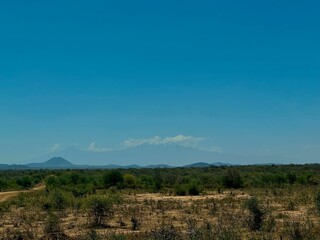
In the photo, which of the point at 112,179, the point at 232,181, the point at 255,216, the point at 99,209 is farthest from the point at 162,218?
the point at 112,179

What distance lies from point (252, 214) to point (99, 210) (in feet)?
24.9

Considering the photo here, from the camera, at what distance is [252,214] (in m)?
20.3

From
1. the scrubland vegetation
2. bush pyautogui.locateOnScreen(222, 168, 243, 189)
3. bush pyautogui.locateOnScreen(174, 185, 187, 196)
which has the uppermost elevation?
bush pyautogui.locateOnScreen(222, 168, 243, 189)

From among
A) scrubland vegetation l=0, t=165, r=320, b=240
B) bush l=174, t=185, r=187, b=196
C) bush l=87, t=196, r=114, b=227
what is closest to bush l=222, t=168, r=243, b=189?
scrubland vegetation l=0, t=165, r=320, b=240

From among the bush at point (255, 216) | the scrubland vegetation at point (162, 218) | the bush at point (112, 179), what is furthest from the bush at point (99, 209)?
the bush at point (112, 179)

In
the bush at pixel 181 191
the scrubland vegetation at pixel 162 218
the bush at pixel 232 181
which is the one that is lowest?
the scrubland vegetation at pixel 162 218

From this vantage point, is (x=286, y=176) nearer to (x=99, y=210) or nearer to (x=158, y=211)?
(x=158, y=211)

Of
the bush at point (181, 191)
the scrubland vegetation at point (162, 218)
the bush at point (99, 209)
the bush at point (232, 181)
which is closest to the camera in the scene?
the scrubland vegetation at point (162, 218)

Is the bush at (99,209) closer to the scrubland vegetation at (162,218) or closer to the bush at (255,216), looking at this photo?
the scrubland vegetation at (162,218)

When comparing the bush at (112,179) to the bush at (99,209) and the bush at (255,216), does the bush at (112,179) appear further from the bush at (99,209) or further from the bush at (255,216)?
the bush at (255,216)

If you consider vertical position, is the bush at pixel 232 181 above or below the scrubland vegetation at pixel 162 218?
above

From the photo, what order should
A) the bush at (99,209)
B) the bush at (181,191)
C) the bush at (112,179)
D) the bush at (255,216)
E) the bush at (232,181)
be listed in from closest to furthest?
the bush at (255,216), the bush at (99,209), the bush at (181,191), the bush at (232,181), the bush at (112,179)

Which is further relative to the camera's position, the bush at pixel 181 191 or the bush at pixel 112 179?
the bush at pixel 112 179

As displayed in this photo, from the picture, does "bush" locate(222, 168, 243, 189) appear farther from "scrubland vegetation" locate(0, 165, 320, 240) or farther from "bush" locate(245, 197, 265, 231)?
"bush" locate(245, 197, 265, 231)
